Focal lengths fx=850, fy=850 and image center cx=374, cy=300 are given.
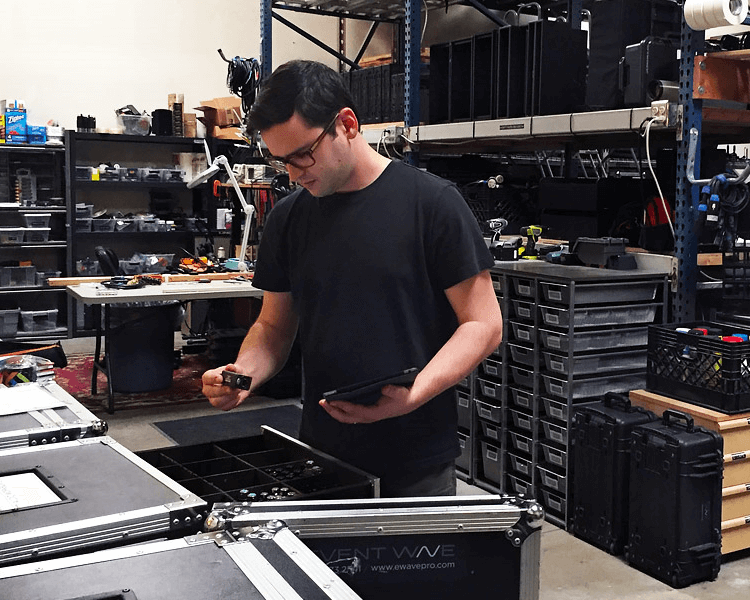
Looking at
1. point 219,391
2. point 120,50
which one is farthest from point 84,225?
point 219,391

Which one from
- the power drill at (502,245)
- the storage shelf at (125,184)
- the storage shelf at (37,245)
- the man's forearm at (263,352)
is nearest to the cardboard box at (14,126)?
the storage shelf at (125,184)

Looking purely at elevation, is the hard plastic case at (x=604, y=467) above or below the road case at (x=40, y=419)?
below

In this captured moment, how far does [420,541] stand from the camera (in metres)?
1.18

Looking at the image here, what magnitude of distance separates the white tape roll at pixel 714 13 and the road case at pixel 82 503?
229 centimetres

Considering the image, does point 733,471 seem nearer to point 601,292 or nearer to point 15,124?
point 601,292

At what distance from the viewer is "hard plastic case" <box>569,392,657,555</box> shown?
300cm

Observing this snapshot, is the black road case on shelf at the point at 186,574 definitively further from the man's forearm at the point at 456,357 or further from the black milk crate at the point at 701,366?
the black milk crate at the point at 701,366

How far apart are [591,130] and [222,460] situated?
232cm

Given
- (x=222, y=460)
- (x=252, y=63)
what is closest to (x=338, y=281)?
(x=222, y=460)

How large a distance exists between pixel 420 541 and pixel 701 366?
6.84 feet

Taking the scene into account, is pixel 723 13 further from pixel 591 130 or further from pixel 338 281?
pixel 338 281

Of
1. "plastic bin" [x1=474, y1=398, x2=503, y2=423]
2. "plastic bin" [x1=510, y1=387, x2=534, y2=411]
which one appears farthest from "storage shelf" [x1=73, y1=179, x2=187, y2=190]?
"plastic bin" [x1=510, y1=387, x2=534, y2=411]

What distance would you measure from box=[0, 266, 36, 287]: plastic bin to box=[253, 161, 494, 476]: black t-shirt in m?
6.04

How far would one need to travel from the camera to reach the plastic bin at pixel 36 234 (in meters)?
7.07
